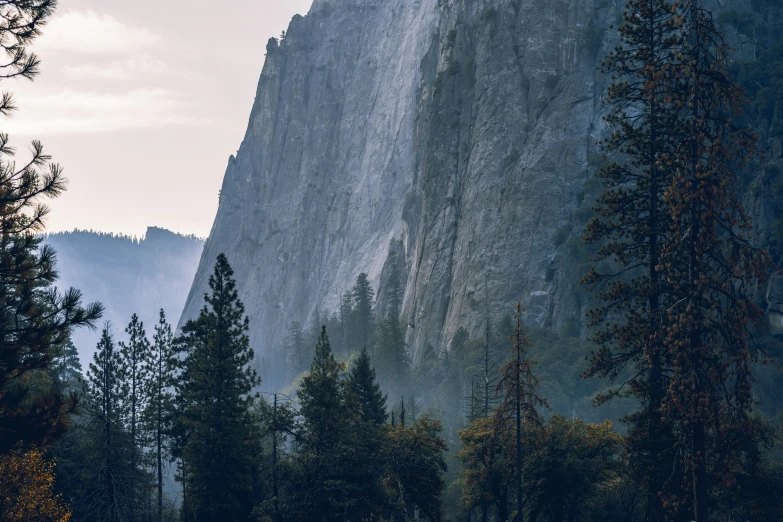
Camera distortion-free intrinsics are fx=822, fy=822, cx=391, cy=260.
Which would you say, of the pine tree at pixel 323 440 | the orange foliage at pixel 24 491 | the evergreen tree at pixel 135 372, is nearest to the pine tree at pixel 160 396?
the evergreen tree at pixel 135 372

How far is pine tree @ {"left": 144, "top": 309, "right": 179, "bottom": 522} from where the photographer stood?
49.5m

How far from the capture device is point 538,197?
10756 centimetres

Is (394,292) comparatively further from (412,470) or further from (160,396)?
(412,470)

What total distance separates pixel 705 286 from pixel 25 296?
16.5 m

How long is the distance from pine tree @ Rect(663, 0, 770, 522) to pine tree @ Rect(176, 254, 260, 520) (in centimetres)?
2536

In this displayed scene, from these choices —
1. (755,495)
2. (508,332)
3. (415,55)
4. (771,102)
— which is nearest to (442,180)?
(508,332)

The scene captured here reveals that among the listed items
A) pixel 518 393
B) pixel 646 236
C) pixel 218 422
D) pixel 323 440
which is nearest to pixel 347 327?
pixel 218 422

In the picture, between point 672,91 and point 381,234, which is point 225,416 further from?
point 381,234

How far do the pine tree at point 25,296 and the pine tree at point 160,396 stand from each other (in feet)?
94.2

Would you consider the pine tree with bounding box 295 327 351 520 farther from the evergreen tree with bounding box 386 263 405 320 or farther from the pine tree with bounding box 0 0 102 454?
the evergreen tree with bounding box 386 263 405 320

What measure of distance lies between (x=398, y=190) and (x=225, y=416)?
142802 millimetres

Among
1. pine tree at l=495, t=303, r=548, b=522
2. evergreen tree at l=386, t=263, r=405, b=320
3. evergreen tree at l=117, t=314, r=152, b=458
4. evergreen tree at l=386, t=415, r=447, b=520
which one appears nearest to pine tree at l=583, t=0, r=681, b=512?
pine tree at l=495, t=303, r=548, b=522

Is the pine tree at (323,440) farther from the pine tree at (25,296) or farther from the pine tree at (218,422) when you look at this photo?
the pine tree at (25,296)

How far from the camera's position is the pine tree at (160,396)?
163ft
